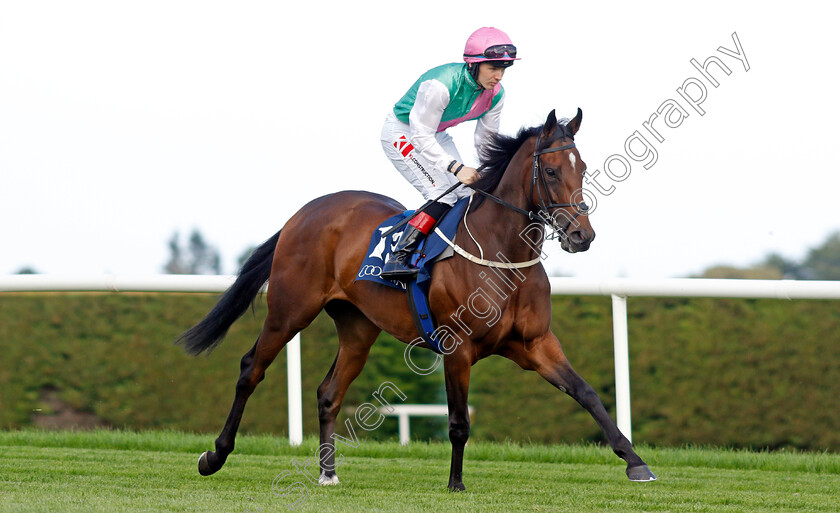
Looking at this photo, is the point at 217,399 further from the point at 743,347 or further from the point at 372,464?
the point at 743,347

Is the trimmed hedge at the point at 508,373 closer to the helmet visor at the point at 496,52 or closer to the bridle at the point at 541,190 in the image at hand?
the bridle at the point at 541,190

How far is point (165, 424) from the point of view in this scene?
6.34 meters

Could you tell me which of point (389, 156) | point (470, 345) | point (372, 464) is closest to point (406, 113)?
point (389, 156)

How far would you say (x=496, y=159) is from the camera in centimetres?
443

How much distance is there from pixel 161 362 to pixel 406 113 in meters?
2.68

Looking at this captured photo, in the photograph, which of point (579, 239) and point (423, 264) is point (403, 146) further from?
point (579, 239)

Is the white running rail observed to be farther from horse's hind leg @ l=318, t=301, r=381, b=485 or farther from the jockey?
the jockey

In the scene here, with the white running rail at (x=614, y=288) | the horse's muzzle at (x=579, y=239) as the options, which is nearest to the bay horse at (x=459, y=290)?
the horse's muzzle at (x=579, y=239)

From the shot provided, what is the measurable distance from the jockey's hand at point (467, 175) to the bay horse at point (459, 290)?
6 cm

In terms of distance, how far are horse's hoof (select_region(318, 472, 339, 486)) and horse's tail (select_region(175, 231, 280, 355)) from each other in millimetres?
1091

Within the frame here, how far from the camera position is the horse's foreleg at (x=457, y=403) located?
13.6ft

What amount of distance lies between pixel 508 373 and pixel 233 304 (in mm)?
1844

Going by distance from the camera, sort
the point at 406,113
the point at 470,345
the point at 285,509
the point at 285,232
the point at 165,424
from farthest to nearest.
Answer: the point at 165,424
the point at 285,232
the point at 406,113
the point at 470,345
the point at 285,509

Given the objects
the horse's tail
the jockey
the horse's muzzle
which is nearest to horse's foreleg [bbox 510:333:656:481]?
the horse's muzzle
